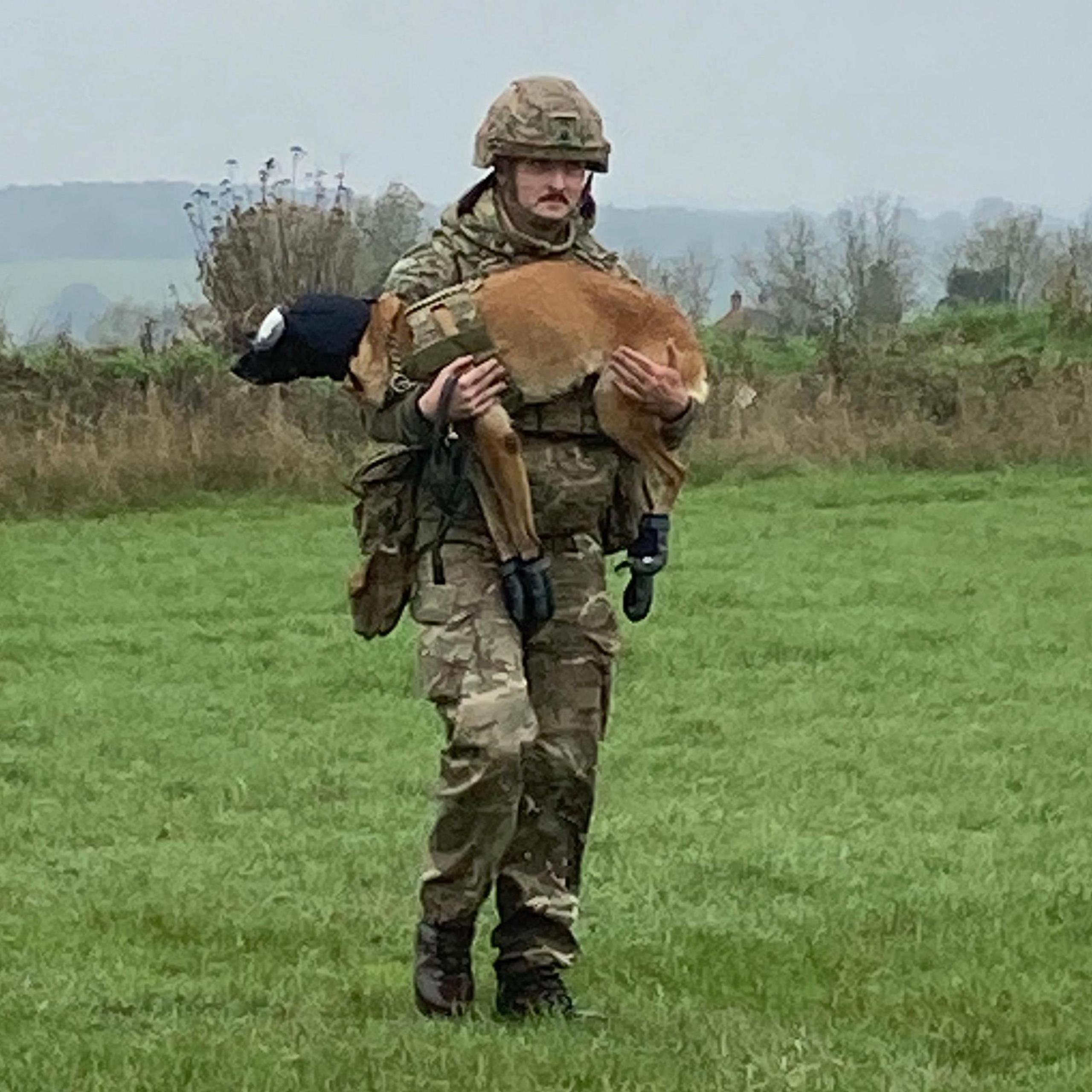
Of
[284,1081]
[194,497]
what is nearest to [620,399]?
[284,1081]

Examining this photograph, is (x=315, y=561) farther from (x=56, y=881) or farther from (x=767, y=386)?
(x=56, y=881)

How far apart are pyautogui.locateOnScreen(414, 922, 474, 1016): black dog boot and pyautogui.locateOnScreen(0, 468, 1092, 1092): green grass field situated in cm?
8

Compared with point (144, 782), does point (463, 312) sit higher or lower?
higher

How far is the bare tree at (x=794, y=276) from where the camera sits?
102ft

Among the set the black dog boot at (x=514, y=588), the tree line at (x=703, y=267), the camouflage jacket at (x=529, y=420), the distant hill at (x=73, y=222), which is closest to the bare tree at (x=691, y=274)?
the tree line at (x=703, y=267)

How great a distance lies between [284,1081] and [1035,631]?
379 inches

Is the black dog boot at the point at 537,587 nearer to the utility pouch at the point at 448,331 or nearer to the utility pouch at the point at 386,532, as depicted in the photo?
the utility pouch at the point at 386,532

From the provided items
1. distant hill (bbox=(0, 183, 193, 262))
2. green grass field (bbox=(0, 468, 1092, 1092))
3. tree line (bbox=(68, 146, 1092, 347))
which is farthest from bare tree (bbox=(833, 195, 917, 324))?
distant hill (bbox=(0, 183, 193, 262))

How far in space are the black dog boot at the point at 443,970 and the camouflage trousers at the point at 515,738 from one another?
0.16 ft

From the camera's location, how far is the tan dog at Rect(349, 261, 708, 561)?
5293 millimetres

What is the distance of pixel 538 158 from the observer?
17.5ft

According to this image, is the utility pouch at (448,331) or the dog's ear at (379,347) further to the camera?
the dog's ear at (379,347)

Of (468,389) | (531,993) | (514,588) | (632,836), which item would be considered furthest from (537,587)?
(632,836)

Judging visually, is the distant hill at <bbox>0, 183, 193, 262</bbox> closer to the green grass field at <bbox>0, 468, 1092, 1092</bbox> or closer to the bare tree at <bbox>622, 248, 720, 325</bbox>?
the bare tree at <bbox>622, 248, 720, 325</bbox>
